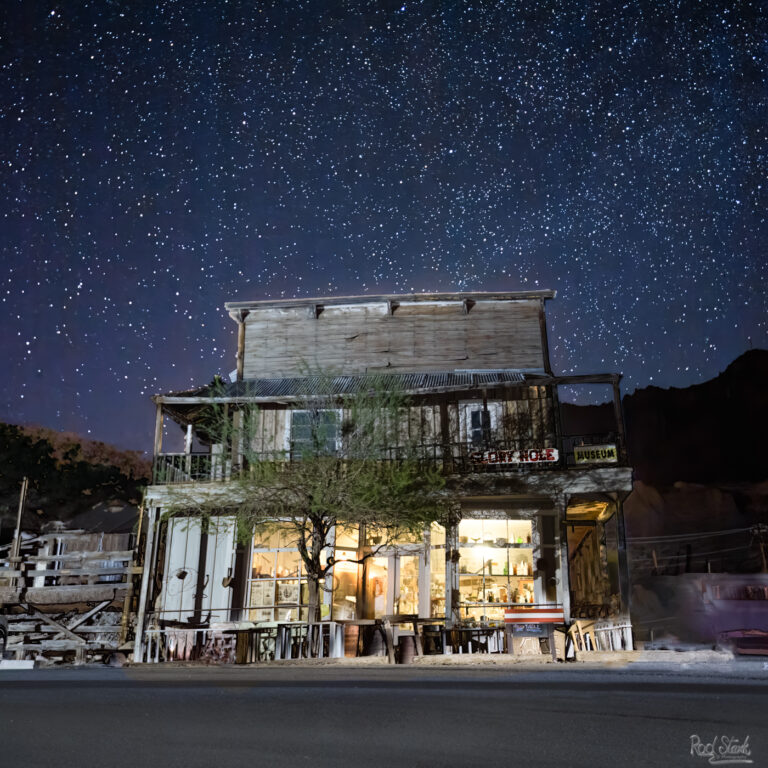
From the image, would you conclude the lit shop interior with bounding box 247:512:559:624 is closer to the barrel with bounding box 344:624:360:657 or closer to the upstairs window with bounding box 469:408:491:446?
the upstairs window with bounding box 469:408:491:446

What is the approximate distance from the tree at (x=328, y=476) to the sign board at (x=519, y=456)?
139 centimetres

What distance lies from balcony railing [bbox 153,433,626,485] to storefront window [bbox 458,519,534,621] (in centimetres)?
225

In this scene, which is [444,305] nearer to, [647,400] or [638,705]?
[638,705]

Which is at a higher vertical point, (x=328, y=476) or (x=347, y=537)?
(x=328, y=476)

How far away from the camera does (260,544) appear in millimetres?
23656

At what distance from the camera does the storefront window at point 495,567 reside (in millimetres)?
22703

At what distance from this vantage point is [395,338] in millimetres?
25984

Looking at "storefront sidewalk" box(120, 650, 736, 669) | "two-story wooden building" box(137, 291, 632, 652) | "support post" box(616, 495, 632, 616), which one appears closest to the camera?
"storefront sidewalk" box(120, 650, 736, 669)

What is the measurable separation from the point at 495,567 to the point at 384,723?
636 inches

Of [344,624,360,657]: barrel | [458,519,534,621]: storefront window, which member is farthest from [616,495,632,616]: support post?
[344,624,360,657]: barrel

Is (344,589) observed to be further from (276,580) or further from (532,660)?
(532,660)

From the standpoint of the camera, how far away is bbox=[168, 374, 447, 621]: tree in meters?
19.4

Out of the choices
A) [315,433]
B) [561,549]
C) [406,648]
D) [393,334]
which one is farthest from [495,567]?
[393,334]

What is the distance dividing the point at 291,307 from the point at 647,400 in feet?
223
